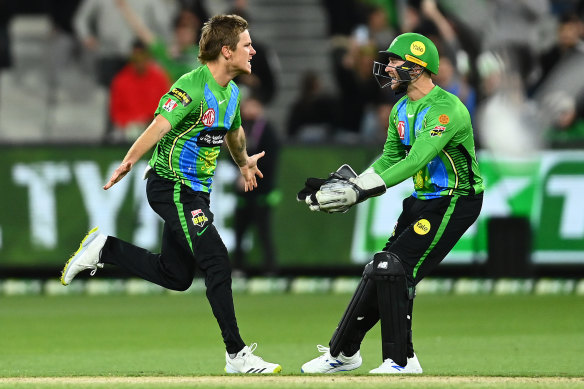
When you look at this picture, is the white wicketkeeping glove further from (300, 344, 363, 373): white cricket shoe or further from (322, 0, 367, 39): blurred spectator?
(322, 0, 367, 39): blurred spectator

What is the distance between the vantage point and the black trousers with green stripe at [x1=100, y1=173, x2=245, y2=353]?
7637 millimetres

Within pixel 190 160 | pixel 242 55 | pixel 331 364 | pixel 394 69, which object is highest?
pixel 242 55

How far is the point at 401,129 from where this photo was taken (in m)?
7.75

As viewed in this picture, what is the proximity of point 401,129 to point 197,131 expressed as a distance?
1265 millimetres

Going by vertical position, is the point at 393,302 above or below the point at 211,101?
below

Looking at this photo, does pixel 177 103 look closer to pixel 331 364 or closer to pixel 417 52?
pixel 417 52

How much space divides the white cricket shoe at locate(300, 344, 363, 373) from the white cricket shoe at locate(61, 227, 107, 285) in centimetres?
156

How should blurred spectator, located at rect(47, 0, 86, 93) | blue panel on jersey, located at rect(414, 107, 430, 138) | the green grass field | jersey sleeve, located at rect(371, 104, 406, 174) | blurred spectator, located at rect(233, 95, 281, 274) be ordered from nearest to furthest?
1. the green grass field
2. blue panel on jersey, located at rect(414, 107, 430, 138)
3. jersey sleeve, located at rect(371, 104, 406, 174)
4. blurred spectator, located at rect(233, 95, 281, 274)
5. blurred spectator, located at rect(47, 0, 86, 93)

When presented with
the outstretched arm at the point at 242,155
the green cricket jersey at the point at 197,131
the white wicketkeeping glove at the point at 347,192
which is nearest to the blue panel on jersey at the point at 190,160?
the green cricket jersey at the point at 197,131

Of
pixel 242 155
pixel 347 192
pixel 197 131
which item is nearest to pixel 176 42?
pixel 242 155

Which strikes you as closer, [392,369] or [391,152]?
[392,369]

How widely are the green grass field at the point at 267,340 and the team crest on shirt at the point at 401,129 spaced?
147 centimetres

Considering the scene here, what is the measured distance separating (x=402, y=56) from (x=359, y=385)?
210cm

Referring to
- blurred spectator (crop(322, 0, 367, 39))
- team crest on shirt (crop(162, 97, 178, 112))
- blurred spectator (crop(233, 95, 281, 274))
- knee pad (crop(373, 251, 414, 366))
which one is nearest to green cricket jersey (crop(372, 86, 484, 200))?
knee pad (crop(373, 251, 414, 366))
